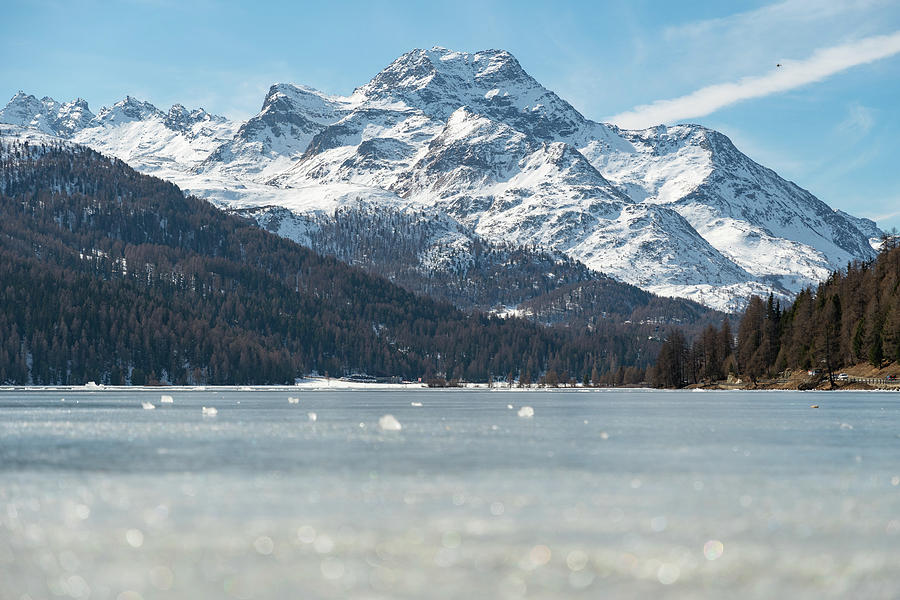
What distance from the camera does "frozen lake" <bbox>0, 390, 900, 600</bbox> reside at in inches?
1001

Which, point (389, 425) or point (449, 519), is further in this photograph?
point (389, 425)

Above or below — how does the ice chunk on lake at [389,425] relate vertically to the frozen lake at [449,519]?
above

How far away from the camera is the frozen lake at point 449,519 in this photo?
25.4 metres

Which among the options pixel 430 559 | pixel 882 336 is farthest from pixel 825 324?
pixel 430 559

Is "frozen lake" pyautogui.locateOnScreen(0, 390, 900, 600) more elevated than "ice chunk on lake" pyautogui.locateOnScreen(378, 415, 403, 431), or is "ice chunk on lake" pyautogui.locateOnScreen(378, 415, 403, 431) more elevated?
"ice chunk on lake" pyautogui.locateOnScreen(378, 415, 403, 431)

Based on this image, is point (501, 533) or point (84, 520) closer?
point (501, 533)

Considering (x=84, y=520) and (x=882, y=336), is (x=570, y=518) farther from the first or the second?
(x=882, y=336)

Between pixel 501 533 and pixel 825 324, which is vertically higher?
pixel 825 324

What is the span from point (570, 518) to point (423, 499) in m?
6.44

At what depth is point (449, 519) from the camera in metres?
33.2

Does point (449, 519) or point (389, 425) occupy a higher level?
point (389, 425)

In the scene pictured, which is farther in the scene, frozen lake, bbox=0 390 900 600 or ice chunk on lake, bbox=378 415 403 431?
Result: ice chunk on lake, bbox=378 415 403 431

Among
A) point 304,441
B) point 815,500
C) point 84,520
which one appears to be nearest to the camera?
point 84,520

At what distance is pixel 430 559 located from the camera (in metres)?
27.6
